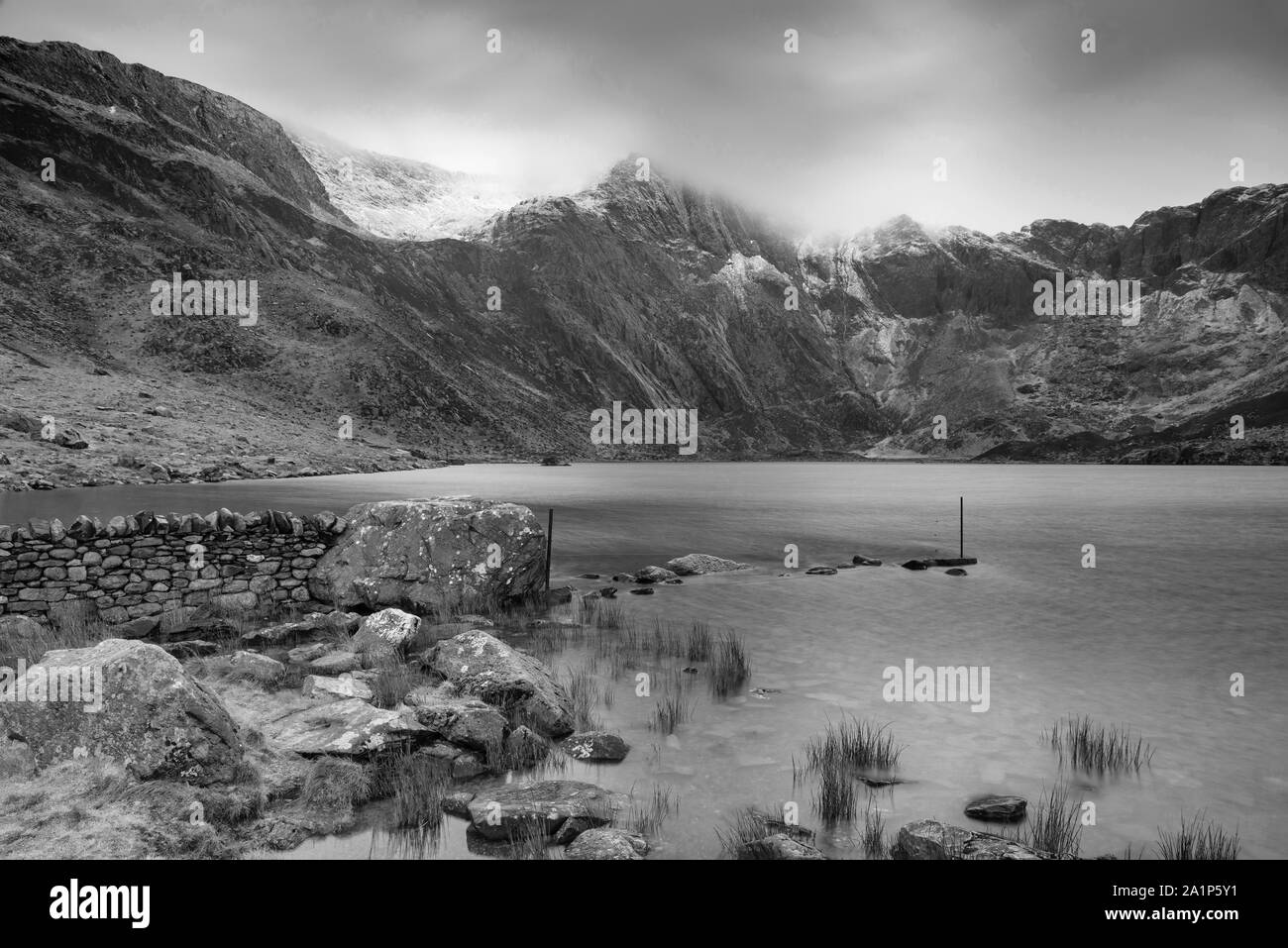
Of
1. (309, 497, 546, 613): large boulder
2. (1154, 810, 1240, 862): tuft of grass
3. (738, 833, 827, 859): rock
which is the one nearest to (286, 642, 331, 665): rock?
(309, 497, 546, 613): large boulder

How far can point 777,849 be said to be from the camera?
243 inches

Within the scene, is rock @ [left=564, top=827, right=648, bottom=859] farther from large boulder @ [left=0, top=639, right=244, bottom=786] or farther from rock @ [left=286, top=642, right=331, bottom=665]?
rock @ [left=286, top=642, right=331, bottom=665]

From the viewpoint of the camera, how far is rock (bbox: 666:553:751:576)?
25766mm

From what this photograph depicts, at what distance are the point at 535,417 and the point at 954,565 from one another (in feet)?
507

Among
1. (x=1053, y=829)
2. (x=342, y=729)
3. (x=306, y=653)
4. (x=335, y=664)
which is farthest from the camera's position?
(x=306, y=653)

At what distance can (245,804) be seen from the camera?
6.80m

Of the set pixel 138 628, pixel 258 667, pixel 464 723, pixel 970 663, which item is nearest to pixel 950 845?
pixel 464 723

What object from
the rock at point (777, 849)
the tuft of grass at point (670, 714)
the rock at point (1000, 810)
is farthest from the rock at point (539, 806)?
the rock at point (1000, 810)

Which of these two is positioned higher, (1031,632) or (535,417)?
(535,417)

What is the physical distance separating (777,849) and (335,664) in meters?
8.24

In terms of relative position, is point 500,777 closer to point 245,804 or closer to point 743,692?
point 245,804

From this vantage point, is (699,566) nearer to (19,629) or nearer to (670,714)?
(670,714)

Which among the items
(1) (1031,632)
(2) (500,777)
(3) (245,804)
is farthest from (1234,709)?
(3) (245,804)

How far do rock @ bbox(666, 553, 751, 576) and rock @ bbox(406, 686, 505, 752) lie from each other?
53.6 feet
